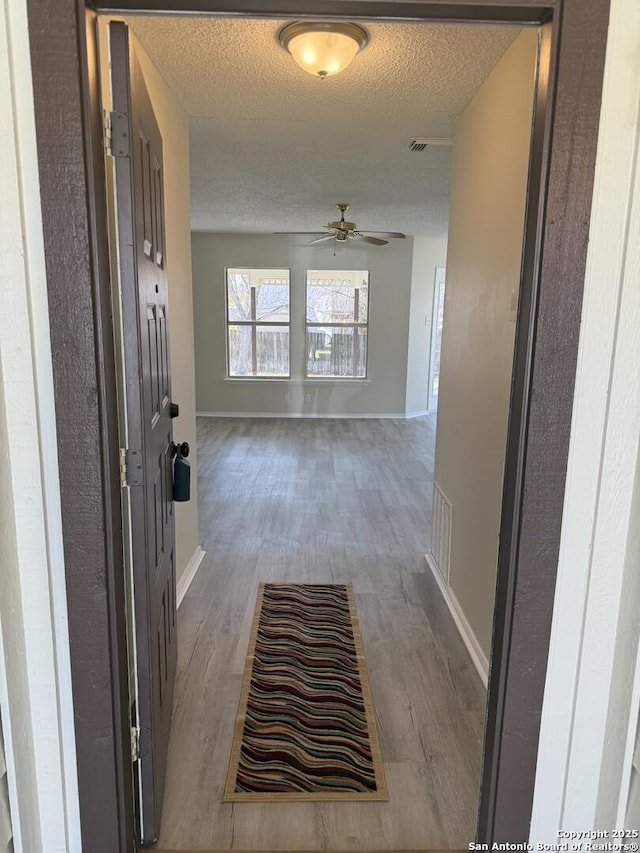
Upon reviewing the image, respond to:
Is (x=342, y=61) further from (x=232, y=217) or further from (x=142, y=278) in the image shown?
(x=232, y=217)

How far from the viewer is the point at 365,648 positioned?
255cm

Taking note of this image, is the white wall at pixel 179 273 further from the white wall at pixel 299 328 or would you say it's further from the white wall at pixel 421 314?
the white wall at pixel 421 314

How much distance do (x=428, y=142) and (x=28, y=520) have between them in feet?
9.96

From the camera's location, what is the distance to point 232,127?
303 centimetres

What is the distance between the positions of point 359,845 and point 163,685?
2.44 ft

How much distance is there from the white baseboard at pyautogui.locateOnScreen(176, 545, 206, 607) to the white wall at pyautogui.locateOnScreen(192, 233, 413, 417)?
477cm

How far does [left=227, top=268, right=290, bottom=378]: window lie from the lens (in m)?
7.84

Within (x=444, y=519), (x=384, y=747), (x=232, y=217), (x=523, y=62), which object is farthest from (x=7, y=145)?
(x=232, y=217)

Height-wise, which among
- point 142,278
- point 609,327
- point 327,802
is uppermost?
point 142,278

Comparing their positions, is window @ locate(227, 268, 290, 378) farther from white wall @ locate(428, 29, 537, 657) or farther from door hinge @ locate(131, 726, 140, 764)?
door hinge @ locate(131, 726, 140, 764)

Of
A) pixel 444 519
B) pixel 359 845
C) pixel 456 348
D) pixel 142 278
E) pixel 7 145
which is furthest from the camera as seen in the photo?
pixel 444 519

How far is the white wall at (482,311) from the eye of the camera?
202 cm

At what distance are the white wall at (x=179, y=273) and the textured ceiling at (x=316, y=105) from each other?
119 millimetres

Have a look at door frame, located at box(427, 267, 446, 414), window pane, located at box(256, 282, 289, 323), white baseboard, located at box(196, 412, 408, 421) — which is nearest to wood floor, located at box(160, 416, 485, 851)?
→ white baseboard, located at box(196, 412, 408, 421)
